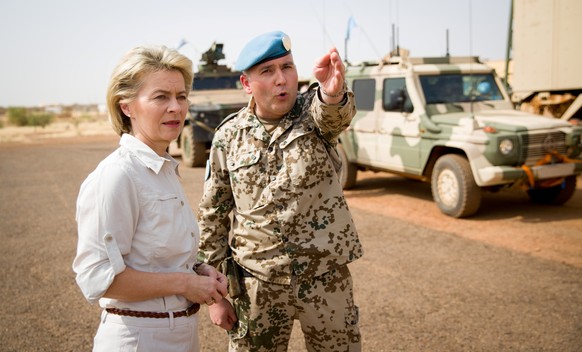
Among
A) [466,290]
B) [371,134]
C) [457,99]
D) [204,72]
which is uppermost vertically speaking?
[204,72]

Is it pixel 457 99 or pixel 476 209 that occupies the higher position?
pixel 457 99

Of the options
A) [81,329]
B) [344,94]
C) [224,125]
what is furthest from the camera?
[81,329]

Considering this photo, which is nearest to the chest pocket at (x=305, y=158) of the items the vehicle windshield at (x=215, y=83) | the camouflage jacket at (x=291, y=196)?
the camouflage jacket at (x=291, y=196)

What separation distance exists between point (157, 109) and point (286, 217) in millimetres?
667

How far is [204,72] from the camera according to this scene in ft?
43.7

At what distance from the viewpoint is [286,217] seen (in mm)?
1973

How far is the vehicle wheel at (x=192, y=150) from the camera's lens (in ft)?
37.6

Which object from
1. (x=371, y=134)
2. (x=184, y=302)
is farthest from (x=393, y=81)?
(x=184, y=302)

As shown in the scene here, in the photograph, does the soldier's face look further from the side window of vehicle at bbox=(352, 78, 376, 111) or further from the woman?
the side window of vehicle at bbox=(352, 78, 376, 111)

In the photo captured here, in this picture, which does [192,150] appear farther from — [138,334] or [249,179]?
[138,334]

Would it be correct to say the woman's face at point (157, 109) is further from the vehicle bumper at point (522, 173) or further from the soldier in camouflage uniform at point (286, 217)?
the vehicle bumper at point (522, 173)

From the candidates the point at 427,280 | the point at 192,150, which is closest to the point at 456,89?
the point at 427,280

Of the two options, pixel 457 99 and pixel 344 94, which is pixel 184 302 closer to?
pixel 344 94

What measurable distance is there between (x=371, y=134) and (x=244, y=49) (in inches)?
235
